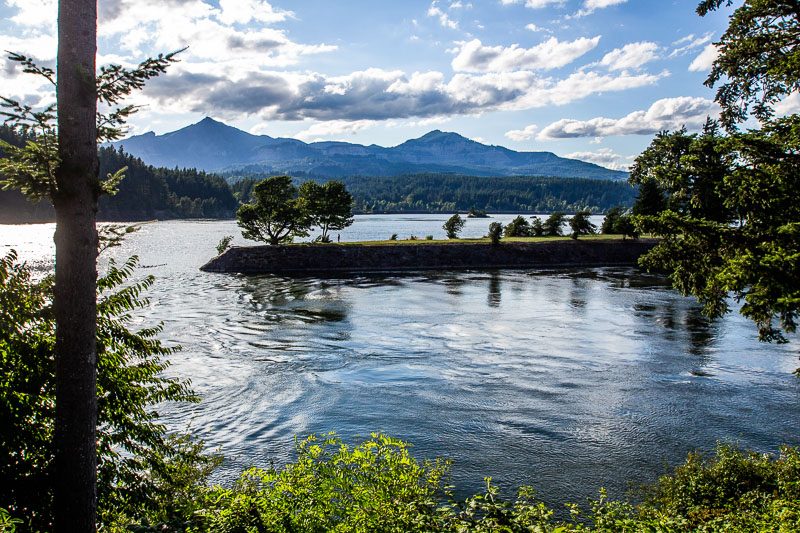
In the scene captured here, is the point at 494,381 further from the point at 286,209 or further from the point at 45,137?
the point at 286,209

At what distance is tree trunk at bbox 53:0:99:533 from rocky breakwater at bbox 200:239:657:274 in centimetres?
6066

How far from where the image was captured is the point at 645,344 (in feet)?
98.0

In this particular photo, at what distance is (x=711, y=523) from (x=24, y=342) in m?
10.8

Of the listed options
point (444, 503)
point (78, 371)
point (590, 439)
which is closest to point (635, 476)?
point (590, 439)

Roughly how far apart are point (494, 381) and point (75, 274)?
1929cm

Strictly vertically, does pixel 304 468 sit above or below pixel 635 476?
above

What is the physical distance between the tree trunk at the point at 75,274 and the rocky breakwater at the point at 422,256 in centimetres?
6066

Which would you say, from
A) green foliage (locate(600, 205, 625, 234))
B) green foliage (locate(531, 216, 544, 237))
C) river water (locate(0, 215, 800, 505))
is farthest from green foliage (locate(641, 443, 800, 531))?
green foliage (locate(600, 205, 625, 234))

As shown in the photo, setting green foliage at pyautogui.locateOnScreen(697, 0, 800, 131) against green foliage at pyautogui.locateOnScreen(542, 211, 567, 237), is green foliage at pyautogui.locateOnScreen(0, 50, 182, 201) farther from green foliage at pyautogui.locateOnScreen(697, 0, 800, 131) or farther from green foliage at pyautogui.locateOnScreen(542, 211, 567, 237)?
green foliage at pyautogui.locateOnScreen(542, 211, 567, 237)

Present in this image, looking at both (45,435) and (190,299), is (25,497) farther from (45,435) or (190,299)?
(190,299)

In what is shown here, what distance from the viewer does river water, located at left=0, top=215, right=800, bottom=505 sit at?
1599cm

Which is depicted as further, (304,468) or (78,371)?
(304,468)

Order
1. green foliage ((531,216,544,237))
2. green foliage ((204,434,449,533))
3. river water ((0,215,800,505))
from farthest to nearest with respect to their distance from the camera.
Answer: green foliage ((531,216,544,237)), river water ((0,215,800,505)), green foliage ((204,434,449,533))

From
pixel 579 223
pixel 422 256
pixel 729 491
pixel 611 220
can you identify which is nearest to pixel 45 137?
pixel 729 491
